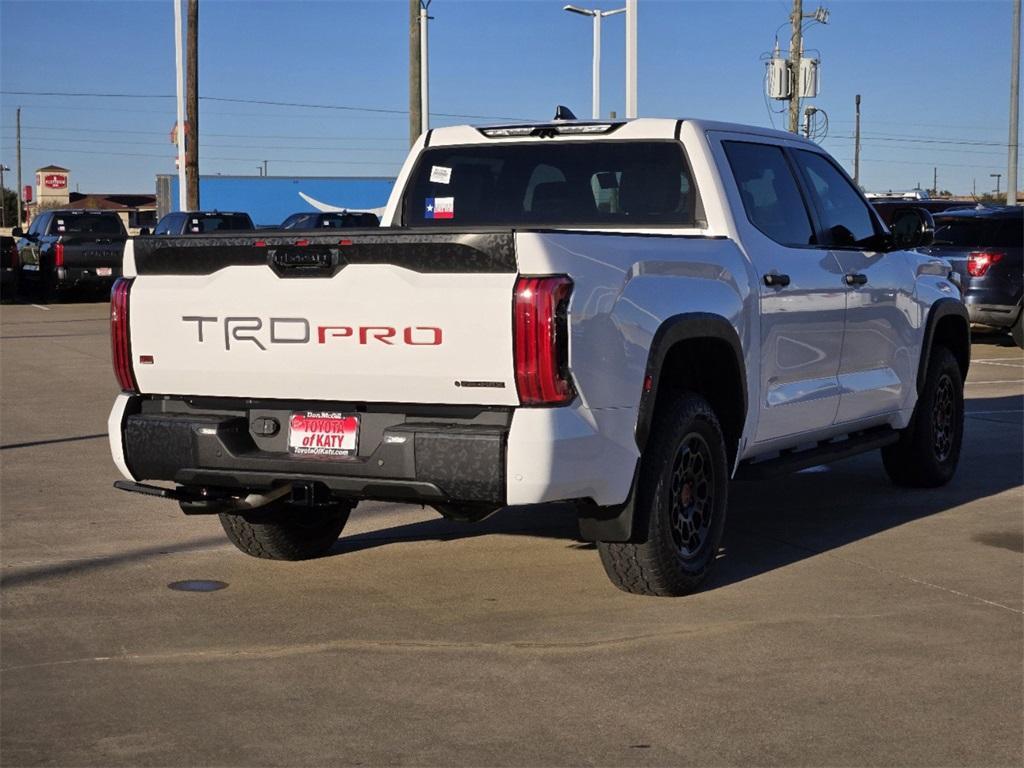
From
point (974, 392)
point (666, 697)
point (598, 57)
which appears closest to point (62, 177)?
point (598, 57)

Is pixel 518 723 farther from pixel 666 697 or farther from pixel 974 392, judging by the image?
pixel 974 392

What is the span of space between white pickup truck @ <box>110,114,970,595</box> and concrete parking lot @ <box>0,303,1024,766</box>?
1.44 feet

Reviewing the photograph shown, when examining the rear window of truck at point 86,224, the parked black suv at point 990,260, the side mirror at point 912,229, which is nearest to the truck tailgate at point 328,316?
the side mirror at point 912,229

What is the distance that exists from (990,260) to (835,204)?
12.2m

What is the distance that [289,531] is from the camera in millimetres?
7324

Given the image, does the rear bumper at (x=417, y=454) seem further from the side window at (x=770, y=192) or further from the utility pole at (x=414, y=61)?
the utility pole at (x=414, y=61)

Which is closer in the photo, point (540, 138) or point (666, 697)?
point (666, 697)

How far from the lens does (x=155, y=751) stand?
4.64m

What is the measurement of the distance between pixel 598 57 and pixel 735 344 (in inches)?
1128

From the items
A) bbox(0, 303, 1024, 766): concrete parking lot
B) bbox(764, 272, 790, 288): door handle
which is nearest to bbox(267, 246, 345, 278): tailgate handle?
bbox(0, 303, 1024, 766): concrete parking lot

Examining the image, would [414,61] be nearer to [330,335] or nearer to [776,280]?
[776,280]

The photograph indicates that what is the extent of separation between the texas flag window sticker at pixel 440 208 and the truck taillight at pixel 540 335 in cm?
257

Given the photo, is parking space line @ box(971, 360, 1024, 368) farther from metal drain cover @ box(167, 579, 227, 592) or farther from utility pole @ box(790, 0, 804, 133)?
utility pole @ box(790, 0, 804, 133)

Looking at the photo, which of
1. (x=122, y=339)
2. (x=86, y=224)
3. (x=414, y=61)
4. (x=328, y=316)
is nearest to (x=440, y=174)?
(x=122, y=339)
